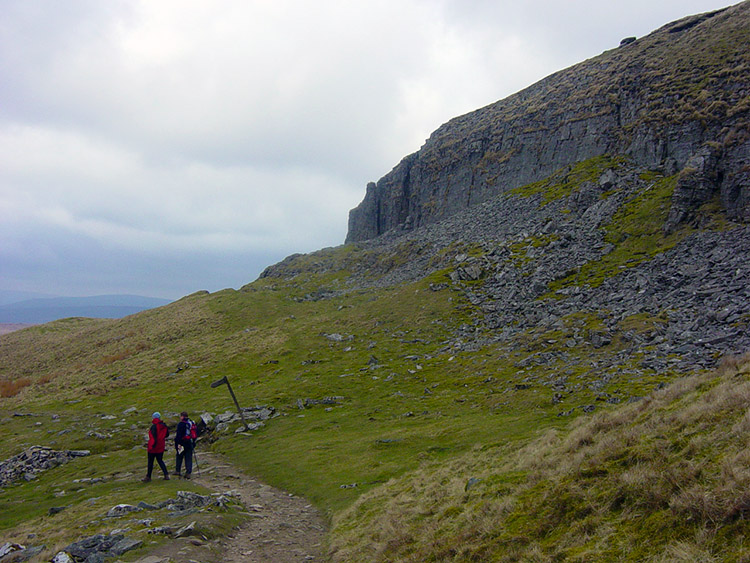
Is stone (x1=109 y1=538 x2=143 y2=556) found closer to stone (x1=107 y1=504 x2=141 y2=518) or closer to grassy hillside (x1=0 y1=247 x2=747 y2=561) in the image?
grassy hillside (x1=0 y1=247 x2=747 y2=561)

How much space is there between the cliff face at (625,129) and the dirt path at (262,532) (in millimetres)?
55091

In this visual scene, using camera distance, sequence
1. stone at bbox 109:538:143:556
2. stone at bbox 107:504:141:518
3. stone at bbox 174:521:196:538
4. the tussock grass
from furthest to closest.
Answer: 1. stone at bbox 107:504:141:518
2. stone at bbox 174:521:196:538
3. stone at bbox 109:538:143:556
4. the tussock grass

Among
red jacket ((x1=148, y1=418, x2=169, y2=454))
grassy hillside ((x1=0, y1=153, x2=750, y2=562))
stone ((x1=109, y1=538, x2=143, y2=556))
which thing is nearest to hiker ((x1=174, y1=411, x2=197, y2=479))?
red jacket ((x1=148, y1=418, x2=169, y2=454))

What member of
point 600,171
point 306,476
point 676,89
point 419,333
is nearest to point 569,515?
point 306,476

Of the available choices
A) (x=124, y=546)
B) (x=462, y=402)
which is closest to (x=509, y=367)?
(x=462, y=402)

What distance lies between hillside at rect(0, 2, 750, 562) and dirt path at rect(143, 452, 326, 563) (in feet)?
2.52

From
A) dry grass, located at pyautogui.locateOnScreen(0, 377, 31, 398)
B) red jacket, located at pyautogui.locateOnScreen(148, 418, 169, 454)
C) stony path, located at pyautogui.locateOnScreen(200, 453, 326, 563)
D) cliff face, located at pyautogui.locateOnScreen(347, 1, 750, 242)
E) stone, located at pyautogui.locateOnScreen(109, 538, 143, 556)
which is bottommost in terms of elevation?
stony path, located at pyautogui.locateOnScreen(200, 453, 326, 563)

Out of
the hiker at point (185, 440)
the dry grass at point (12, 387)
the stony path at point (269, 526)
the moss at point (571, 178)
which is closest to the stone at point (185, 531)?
the stony path at point (269, 526)

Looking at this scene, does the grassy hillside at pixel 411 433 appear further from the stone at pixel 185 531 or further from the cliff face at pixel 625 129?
the cliff face at pixel 625 129

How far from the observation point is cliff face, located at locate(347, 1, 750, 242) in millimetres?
57031

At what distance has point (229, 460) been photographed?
32.1 meters

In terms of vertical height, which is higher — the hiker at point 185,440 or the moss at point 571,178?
the moss at point 571,178

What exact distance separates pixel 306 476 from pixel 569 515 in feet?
65.1

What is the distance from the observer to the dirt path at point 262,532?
1441cm
